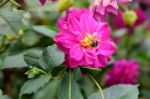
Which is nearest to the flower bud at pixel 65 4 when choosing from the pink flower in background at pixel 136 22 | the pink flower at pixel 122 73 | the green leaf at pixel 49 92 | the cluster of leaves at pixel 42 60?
the cluster of leaves at pixel 42 60

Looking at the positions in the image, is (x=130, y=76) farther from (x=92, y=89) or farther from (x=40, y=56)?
(x=40, y=56)

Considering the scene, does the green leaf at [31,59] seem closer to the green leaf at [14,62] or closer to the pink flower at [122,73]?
the green leaf at [14,62]

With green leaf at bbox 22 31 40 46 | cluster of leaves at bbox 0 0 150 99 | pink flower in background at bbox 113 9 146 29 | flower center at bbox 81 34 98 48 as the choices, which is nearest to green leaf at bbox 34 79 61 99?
cluster of leaves at bbox 0 0 150 99

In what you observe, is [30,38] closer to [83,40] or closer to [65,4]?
[65,4]

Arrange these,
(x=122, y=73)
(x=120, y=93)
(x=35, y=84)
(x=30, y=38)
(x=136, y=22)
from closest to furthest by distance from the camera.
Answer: (x=35, y=84)
(x=120, y=93)
(x=30, y=38)
(x=122, y=73)
(x=136, y=22)

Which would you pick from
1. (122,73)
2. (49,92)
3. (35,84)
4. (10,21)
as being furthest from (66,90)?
(122,73)

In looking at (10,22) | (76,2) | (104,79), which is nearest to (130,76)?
(104,79)
